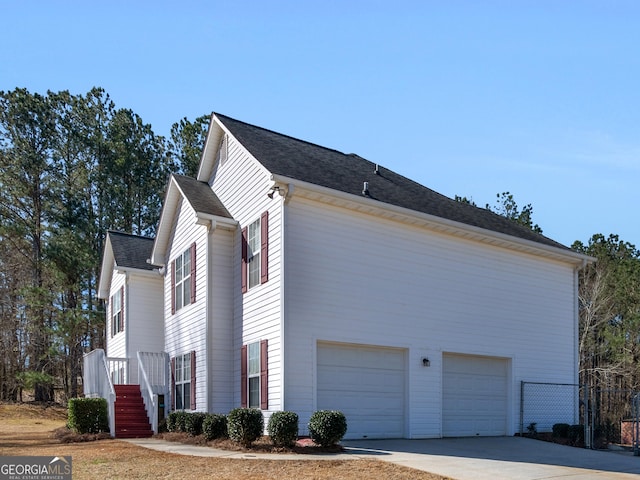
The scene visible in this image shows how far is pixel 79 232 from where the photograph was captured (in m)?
35.2

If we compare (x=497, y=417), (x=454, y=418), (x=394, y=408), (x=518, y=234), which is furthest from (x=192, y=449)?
(x=518, y=234)

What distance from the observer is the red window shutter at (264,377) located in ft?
50.2

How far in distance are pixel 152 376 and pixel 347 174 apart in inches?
345

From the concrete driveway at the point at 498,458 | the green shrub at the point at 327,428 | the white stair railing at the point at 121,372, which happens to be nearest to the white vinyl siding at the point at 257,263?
the green shrub at the point at 327,428

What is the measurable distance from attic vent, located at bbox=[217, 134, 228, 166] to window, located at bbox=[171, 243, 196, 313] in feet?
8.17

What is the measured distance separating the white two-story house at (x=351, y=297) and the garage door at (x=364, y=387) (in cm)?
3

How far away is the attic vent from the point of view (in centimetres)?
1934

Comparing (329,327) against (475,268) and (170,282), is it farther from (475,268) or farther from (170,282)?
(170,282)

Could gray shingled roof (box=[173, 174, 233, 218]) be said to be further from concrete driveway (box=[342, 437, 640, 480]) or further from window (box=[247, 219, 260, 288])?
concrete driveway (box=[342, 437, 640, 480])

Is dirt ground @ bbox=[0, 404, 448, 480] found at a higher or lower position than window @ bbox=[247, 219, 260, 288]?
lower

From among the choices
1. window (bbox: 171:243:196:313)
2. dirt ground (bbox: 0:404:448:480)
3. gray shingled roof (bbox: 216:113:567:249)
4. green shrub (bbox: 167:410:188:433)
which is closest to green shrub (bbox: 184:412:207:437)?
green shrub (bbox: 167:410:188:433)

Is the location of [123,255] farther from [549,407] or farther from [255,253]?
[549,407]

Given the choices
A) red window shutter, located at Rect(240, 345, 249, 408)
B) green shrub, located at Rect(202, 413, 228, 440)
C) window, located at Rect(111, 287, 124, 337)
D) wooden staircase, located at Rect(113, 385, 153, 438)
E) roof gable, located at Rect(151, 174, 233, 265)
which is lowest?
wooden staircase, located at Rect(113, 385, 153, 438)

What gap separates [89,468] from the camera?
1160 centimetres
